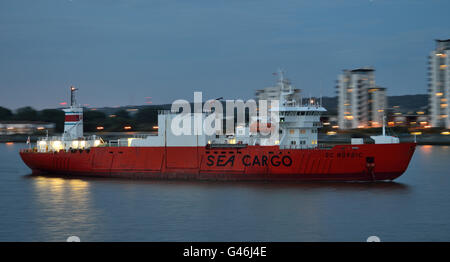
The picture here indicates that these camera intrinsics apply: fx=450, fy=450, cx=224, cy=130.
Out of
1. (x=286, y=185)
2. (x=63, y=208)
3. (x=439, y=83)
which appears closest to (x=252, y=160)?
(x=286, y=185)

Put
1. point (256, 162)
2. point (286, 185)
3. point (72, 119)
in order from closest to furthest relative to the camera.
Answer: point (286, 185), point (256, 162), point (72, 119)

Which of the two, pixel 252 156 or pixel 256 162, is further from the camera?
pixel 256 162

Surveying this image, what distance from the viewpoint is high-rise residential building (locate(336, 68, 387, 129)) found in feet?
332

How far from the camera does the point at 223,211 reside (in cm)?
1836

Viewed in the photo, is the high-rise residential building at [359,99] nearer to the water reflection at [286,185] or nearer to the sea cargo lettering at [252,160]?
the water reflection at [286,185]

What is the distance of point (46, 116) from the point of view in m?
115

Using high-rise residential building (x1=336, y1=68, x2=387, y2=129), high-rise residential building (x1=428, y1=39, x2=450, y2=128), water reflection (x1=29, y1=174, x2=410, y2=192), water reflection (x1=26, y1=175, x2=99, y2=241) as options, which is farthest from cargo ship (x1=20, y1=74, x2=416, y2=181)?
high-rise residential building (x1=336, y1=68, x2=387, y2=129)

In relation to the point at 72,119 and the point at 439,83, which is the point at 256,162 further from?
the point at 439,83

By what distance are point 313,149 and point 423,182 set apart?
8.25 metres

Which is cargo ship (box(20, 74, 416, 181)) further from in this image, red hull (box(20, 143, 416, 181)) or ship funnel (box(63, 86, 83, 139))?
ship funnel (box(63, 86, 83, 139))

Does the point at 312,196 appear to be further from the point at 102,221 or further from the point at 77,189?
the point at 77,189

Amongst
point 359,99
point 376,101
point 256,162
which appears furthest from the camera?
point 376,101

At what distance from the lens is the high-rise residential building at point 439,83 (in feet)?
293

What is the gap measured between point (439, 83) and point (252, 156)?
8083 cm
